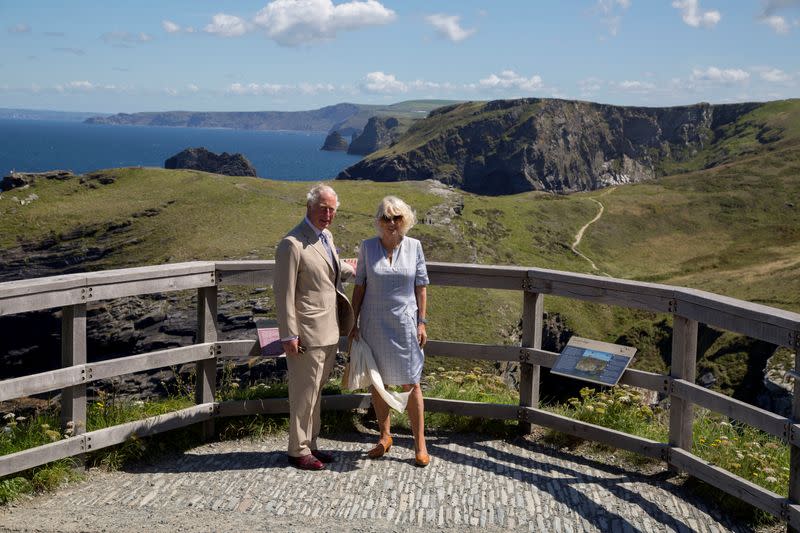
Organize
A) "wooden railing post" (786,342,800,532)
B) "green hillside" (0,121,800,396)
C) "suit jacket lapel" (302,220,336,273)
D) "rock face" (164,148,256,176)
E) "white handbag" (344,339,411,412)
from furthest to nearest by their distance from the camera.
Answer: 1. "rock face" (164,148,256,176)
2. "green hillside" (0,121,800,396)
3. "white handbag" (344,339,411,412)
4. "suit jacket lapel" (302,220,336,273)
5. "wooden railing post" (786,342,800,532)

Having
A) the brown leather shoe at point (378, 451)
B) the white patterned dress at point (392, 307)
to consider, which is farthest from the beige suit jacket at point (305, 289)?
the brown leather shoe at point (378, 451)

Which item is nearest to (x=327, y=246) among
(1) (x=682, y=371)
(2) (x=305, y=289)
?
(2) (x=305, y=289)

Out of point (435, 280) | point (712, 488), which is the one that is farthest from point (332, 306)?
point (712, 488)

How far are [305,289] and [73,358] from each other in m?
2.10

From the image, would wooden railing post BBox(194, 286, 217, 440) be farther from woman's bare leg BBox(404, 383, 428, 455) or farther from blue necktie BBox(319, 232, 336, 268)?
woman's bare leg BBox(404, 383, 428, 455)

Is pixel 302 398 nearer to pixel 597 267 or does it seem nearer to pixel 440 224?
pixel 440 224

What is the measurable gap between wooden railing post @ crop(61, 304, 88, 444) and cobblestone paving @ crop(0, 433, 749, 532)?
568 millimetres

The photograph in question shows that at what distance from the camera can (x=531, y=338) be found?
827 cm

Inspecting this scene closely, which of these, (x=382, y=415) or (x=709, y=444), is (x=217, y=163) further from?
(x=709, y=444)

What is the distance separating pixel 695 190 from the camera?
12500 cm

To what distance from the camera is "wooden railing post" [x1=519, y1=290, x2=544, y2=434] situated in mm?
8281

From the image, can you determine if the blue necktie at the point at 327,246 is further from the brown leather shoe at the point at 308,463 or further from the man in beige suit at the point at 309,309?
the brown leather shoe at the point at 308,463

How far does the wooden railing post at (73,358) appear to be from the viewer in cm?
694

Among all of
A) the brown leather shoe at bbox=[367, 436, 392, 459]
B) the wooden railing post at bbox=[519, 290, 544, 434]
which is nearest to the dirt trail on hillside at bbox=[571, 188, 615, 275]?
the wooden railing post at bbox=[519, 290, 544, 434]
